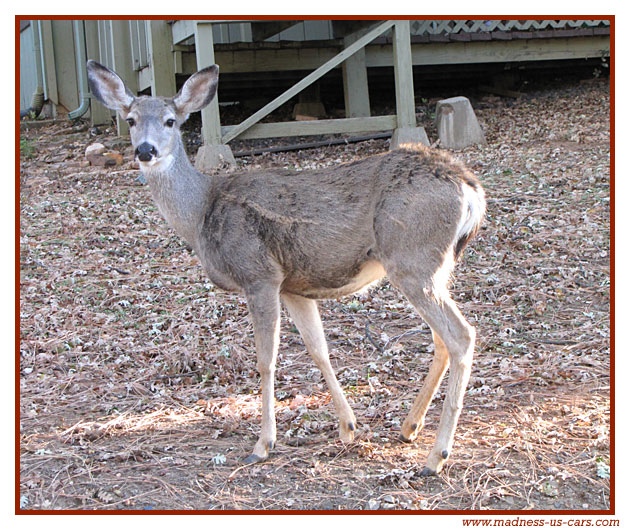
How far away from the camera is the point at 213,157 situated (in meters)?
11.1

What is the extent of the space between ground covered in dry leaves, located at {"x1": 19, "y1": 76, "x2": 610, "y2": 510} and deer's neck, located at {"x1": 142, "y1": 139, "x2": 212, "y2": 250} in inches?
51.9

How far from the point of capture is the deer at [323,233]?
4.65 meters

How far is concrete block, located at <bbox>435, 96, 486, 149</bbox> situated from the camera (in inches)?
461

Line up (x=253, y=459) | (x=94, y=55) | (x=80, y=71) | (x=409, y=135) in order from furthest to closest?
(x=80, y=71) < (x=94, y=55) < (x=409, y=135) < (x=253, y=459)

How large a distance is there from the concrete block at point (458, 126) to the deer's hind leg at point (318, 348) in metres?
6.95

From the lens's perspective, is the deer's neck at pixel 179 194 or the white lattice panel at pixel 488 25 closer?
the deer's neck at pixel 179 194

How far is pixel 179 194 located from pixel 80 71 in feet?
39.2

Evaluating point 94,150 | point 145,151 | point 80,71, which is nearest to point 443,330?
point 145,151

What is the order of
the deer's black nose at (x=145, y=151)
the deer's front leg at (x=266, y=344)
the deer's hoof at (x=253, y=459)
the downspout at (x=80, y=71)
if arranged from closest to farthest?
the deer's hoof at (x=253, y=459) → the deer's front leg at (x=266, y=344) → the deer's black nose at (x=145, y=151) → the downspout at (x=80, y=71)

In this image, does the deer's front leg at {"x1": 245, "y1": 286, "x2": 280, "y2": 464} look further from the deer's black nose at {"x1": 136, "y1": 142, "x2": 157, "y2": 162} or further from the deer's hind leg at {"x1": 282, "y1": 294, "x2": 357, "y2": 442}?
the deer's black nose at {"x1": 136, "y1": 142, "x2": 157, "y2": 162}

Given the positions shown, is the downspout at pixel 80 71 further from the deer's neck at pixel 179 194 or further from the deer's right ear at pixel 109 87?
the deer's neck at pixel 179 194

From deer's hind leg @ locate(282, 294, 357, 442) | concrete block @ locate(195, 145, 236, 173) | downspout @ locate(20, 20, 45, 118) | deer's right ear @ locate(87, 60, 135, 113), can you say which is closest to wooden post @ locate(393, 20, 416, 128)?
concrete block @ locate(195, 145, 236, 173)

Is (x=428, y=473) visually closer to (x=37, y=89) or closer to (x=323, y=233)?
(x=323, y=233)

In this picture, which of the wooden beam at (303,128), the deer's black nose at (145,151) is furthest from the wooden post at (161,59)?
the deer's black nose at (145,151)
